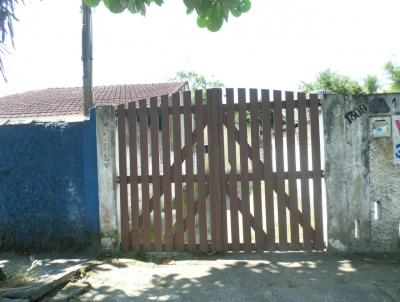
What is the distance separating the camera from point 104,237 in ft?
17.7

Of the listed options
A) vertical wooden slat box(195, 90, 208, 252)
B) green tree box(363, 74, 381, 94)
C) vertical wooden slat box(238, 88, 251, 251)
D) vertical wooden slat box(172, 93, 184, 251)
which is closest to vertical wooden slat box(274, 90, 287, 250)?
vertical wooden slat box(238, 88, 251, 251)

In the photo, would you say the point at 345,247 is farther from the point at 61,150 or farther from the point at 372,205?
the point at 61,150

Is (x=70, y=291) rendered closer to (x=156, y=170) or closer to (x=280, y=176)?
(x=156, y=170)

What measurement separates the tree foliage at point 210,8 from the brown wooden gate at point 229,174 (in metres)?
2.23

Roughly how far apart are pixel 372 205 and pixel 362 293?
1.44 m

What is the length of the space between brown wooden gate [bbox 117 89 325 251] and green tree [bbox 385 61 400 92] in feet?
91.1

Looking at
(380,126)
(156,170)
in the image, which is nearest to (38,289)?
(156,170)

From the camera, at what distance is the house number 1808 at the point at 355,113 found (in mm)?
5012

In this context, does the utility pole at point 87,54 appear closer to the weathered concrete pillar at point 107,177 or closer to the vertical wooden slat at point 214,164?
the weathered concrete pillar at point 107,177

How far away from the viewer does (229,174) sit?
5.26m

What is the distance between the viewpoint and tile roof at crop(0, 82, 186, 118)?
14.4 m

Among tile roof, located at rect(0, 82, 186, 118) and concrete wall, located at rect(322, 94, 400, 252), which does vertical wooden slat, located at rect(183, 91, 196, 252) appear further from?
tile roof, located at rect(0, 82, 186, 118)

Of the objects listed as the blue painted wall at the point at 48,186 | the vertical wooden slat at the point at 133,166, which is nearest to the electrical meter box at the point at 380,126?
the vertical wooden slat at the point at 133,166

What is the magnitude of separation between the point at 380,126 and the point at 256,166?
1557 mm
